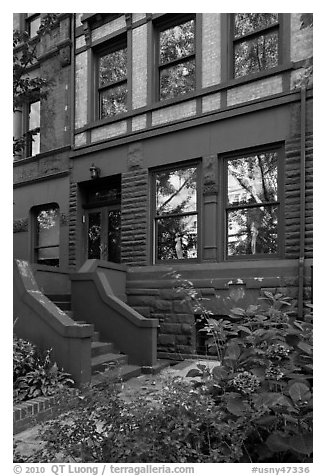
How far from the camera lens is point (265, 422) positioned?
2094 millimetres

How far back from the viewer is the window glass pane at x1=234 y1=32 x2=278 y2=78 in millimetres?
5137

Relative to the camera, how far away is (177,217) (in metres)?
5.70

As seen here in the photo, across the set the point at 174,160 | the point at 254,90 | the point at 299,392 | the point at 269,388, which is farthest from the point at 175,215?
the point at 299,392

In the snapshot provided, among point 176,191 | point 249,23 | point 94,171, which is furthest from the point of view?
point 176,191

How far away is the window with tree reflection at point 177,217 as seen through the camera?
222 inches

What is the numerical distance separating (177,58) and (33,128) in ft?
7.93

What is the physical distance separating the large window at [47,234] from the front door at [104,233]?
17.6 inches

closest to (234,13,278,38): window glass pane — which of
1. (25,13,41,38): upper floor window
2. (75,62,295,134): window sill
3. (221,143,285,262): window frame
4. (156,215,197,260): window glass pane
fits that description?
(75,62,295,134): window sill

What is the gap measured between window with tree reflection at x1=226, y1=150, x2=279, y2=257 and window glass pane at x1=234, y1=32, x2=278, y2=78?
1229 millimetres

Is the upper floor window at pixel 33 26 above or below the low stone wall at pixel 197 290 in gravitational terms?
above

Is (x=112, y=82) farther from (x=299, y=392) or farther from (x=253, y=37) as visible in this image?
(x=299, y=392)

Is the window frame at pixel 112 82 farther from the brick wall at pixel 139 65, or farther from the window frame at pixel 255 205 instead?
the window frame at pixel 255 205

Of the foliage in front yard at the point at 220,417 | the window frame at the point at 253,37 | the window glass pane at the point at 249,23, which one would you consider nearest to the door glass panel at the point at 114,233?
the window frame at the point at 253,37
